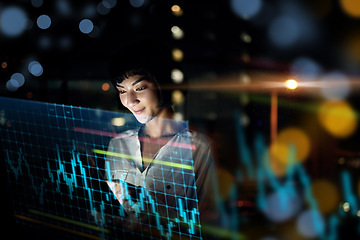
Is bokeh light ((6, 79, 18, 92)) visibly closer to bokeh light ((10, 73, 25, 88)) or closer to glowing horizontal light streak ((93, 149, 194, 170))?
bokeh light ((10, 73, 25, 88))

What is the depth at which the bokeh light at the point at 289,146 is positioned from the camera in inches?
140

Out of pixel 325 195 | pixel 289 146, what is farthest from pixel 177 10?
pixel 325 195

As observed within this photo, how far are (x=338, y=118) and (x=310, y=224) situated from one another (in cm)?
131

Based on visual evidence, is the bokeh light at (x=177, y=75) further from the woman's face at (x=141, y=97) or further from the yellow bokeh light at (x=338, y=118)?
the yellow bokeh light at (x=338, y=118)

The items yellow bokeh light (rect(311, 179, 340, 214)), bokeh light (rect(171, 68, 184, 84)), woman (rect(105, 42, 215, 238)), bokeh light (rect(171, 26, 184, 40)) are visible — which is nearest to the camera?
woman (rect(105, 42, 215, 238))

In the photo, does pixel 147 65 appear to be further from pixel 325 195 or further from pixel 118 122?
pixel 325 195

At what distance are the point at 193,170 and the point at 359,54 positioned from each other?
2.52 m

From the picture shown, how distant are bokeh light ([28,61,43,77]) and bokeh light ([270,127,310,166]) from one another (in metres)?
2.84

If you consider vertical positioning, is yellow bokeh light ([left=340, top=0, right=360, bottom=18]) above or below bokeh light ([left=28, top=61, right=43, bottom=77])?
above

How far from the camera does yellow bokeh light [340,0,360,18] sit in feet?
8.27

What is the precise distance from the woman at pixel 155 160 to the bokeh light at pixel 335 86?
91.9 inches

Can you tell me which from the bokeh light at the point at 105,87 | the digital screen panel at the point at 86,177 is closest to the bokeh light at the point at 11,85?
the digital screen panel at the point at 86,177

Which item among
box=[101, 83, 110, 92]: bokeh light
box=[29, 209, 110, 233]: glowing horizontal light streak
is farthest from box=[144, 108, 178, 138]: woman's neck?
box=[29, 209, 110, 233]: glowing horizontal light streak

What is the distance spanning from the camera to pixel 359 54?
2.81 meters
